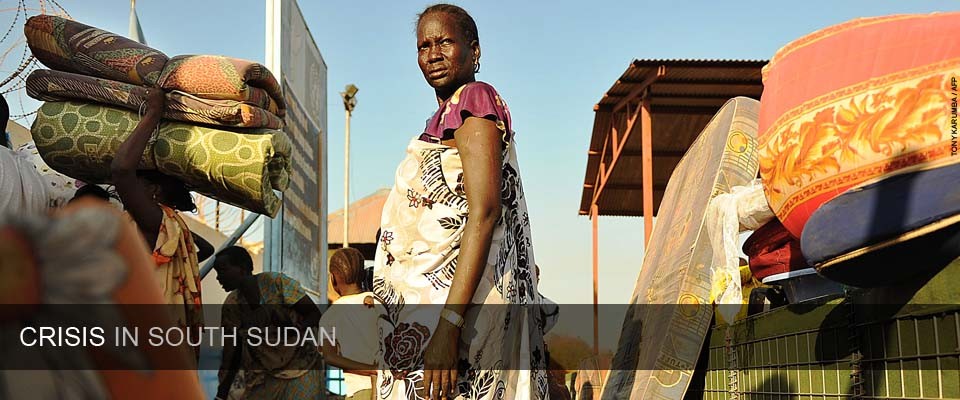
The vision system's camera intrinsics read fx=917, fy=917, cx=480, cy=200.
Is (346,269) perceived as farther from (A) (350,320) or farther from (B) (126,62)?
(B) (126,62)

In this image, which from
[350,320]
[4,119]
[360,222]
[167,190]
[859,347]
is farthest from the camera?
[360,222]

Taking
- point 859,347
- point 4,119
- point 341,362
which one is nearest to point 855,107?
A: point 859,347

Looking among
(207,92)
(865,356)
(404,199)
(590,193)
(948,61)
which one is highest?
(590,193)

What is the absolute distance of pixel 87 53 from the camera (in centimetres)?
342

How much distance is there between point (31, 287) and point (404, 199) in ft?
5.33

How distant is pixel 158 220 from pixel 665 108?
718cm

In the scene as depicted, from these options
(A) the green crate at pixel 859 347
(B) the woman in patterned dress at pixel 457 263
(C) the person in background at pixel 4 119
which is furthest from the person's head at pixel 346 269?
(B) the woman in patterned dress at pixel 457 263

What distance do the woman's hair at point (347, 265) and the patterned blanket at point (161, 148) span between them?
196 cm

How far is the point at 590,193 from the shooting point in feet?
43.4

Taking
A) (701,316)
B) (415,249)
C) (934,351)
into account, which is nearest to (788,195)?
(934,351)

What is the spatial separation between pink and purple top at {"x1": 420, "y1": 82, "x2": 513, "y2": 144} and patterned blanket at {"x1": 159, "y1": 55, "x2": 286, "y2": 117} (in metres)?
1.37

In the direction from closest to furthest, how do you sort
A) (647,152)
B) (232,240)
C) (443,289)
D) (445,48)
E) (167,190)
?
(443,289), (445,48), (167,190), (232,240), (647,152)

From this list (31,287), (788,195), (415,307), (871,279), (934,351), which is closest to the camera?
(31,287)

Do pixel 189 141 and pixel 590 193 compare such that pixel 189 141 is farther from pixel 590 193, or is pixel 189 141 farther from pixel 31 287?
pixel 590 193
